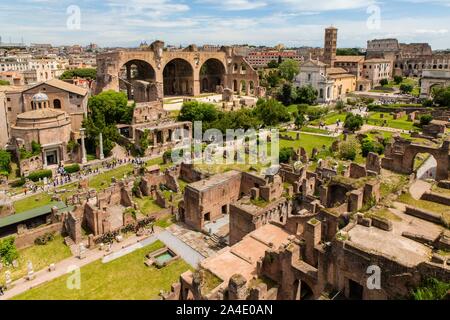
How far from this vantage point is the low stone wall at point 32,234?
1048 inches

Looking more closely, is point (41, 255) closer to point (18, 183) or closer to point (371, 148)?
point (18, 183)

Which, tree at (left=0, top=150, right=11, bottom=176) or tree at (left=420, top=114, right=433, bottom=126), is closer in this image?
tree at (left=0, top=150, right=11, bottom=176)

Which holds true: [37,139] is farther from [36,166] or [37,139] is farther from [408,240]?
[408,240]

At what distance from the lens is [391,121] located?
6291 cm

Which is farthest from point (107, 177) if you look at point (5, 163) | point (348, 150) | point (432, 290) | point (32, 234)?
point (432, 290)

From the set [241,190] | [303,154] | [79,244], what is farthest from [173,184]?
[303,154]

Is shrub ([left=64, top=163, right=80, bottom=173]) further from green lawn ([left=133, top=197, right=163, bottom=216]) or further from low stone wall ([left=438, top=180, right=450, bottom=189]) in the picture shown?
low stone wall ([left=438, top=180, right=450, bottom=189])

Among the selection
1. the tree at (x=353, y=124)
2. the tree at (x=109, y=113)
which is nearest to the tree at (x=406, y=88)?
the tree at (x=353, y=124)

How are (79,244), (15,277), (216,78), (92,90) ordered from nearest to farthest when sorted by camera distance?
1. (15,277)
2. (79,244)
3. (92,90)
4. (216,78)

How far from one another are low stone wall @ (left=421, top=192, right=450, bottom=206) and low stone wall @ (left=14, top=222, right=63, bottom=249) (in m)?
26.6

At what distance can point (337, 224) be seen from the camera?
1955 centimetres

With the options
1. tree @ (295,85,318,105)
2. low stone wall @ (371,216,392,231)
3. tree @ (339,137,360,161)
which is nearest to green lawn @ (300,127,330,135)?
tree @ (339,137,360,161)

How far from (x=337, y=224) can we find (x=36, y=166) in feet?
116

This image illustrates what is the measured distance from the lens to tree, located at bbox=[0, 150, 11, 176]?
39184 mm
